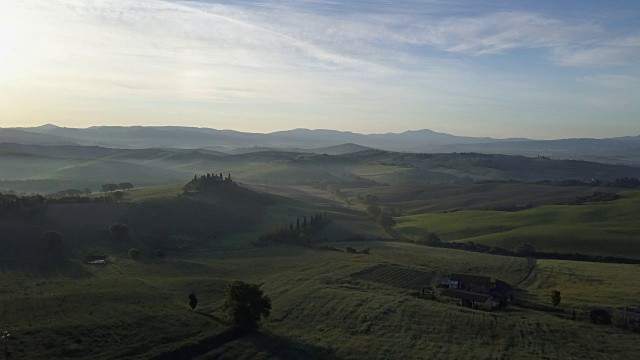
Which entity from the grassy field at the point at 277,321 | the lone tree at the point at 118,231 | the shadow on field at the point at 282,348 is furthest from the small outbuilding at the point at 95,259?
the shadow on field at the point at 282,348

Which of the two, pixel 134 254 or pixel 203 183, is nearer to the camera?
pixel 134 254

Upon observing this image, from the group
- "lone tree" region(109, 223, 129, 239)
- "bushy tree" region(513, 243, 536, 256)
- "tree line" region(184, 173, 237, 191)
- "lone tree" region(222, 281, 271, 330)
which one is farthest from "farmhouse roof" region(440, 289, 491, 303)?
"tree line" region(184, 173, 237, 191)

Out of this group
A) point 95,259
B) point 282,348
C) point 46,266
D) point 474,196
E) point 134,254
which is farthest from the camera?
point 474,196

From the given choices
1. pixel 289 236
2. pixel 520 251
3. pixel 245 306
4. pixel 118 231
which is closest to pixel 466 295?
pixel 245 306

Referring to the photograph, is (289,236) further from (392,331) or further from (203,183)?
(392,331)

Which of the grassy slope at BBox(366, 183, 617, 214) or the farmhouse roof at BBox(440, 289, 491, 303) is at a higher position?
the grassy slope at BBox(366, 183, 617, 214)

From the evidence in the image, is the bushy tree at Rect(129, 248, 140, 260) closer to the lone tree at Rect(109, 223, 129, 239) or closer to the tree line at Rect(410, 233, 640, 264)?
the lone tree at Rect(109, 223, 129, 239)
